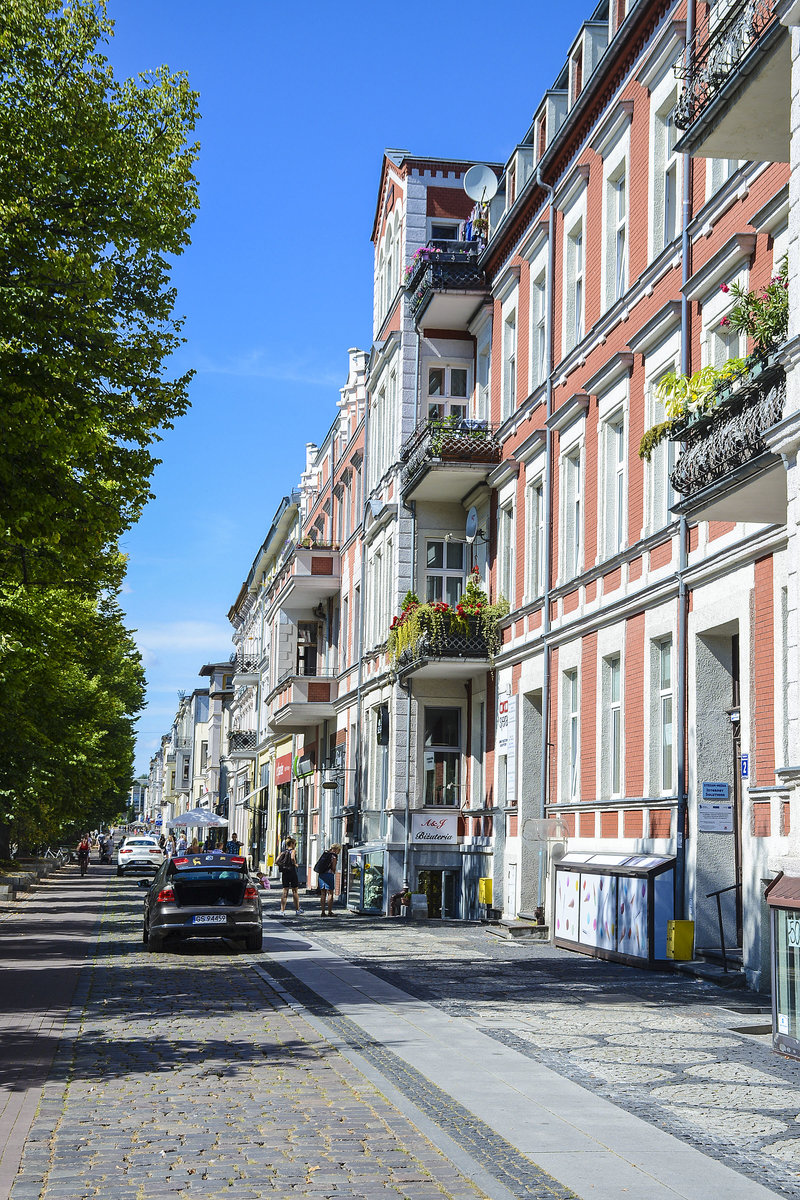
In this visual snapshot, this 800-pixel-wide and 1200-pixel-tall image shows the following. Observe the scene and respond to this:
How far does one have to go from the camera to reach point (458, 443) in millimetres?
29750

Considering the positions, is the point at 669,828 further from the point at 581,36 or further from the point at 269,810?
the point at 269,810

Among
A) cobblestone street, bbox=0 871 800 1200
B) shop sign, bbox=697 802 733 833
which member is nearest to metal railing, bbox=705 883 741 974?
cobblestone street, bbox=0 871 800 1200

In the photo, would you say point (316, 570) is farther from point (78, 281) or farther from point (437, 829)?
point (78, 281)

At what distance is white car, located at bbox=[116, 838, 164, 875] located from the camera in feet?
213

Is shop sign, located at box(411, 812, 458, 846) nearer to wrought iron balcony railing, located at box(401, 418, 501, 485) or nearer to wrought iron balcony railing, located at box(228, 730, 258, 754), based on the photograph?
wrought iron balcony railing, located at box(401, 418, 501, 485)

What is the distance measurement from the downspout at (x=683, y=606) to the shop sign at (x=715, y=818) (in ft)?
1.76

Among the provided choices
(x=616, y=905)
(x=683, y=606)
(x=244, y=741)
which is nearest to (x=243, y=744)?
(x=244, y=741)

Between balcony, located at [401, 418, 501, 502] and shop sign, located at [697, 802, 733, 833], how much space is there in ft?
43.6

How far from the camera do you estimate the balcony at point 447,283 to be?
103ft

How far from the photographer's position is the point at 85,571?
1925 centimetres

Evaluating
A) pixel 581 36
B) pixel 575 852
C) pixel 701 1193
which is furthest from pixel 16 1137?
pixel 581 36

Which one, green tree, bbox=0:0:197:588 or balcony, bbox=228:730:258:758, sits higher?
green tree, bbox=0:0:197:588

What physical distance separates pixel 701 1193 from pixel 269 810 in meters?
57.5

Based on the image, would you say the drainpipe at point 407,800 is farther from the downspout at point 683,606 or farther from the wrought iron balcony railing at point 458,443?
the downspout at point 683,606
